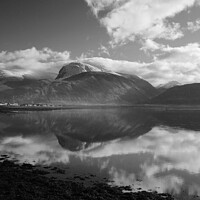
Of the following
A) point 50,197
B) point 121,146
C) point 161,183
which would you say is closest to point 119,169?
point 161,183

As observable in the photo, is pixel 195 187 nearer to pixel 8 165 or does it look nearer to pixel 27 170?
pixel 27 170

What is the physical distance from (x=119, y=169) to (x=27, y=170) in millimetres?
12849

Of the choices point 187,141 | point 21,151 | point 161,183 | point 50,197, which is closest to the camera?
point 50,197

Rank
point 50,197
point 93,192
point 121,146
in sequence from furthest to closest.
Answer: point 121,146
point 93,192
point 50,197

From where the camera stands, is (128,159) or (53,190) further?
(128,159)

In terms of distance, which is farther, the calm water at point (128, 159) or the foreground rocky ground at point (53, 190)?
the calm water at point (128, 159)

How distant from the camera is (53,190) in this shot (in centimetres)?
2612

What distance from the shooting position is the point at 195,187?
29359 mm

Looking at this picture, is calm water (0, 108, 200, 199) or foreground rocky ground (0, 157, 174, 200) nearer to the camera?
foreground rocky ground (0, 157, 174, 200)

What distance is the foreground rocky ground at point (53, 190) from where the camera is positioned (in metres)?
24.5

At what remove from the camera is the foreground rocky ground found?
80.4 ft

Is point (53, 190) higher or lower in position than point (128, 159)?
higher

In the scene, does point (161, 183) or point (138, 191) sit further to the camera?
point (161, 183)

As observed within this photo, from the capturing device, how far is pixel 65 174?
33.4 m
